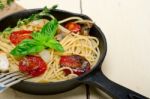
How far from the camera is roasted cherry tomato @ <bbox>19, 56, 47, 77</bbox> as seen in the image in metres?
0.69

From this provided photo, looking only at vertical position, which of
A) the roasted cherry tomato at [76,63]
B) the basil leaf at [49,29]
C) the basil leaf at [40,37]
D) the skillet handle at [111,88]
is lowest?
the skillet handle at [111,88]

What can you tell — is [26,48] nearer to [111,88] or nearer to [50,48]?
[50,48]

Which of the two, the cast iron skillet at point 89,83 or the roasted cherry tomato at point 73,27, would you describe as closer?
the cast iron skillet at point 89,83

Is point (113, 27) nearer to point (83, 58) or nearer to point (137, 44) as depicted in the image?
point (137, 44)

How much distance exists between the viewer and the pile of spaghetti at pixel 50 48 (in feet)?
2.32

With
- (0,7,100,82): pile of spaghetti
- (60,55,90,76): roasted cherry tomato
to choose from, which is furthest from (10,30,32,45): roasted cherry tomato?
(60,55,90,76): roasted cherry tomato

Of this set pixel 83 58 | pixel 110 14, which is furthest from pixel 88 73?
pixel 110 14

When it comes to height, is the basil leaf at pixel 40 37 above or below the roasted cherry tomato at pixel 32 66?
above

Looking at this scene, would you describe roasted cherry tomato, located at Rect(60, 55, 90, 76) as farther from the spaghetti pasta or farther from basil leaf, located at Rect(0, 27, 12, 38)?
basil leaf, located at Rect(0, 27, 12, 38)

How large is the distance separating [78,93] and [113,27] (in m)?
0.25

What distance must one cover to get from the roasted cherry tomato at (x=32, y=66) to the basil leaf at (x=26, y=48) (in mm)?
14

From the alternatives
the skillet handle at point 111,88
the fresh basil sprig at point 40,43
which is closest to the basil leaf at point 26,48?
the fresh basil sprig at point 40,43

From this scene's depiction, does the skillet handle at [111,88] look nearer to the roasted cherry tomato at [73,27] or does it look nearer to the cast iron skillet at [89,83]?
the cast iron skillet at [89,83]

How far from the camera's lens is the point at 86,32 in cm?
83
